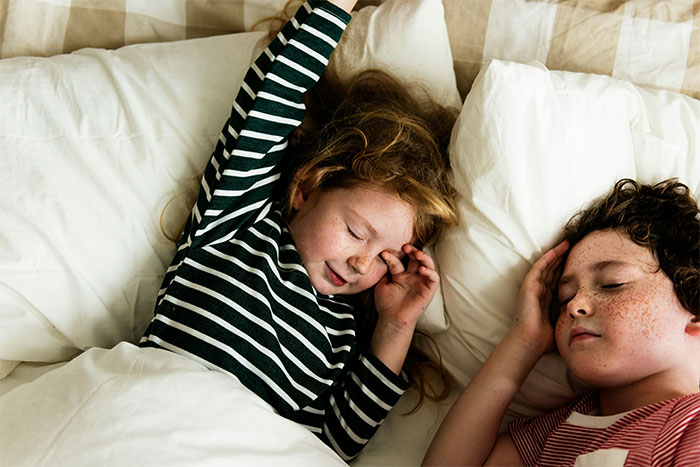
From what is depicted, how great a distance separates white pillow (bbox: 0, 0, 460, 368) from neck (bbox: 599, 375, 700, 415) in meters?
0.32

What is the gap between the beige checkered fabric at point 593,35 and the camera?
123 centimetres

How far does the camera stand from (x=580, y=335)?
0.99 metres

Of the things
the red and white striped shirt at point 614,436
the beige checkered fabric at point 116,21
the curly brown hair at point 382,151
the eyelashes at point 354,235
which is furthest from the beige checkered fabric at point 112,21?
the red and white striped shirt at point 614,436

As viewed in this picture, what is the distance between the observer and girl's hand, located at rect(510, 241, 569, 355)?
1.07 metres

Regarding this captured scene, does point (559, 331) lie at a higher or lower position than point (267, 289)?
higher

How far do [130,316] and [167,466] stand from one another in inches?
16.1

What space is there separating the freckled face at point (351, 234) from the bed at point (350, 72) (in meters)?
0.11

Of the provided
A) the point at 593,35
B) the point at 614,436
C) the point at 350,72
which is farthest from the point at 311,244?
the point at 593,35

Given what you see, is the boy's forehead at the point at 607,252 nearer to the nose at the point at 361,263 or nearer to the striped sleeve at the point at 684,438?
the striped sleeve at the point at 684,438

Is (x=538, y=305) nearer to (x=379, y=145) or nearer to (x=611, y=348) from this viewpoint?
(x=611, y=348)

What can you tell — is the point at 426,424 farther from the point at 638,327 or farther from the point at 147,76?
the point at 147,76

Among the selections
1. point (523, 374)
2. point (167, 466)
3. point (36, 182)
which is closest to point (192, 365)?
point (167, 466)

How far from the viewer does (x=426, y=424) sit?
1.19 m

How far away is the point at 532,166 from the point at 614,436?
433 millimetres
